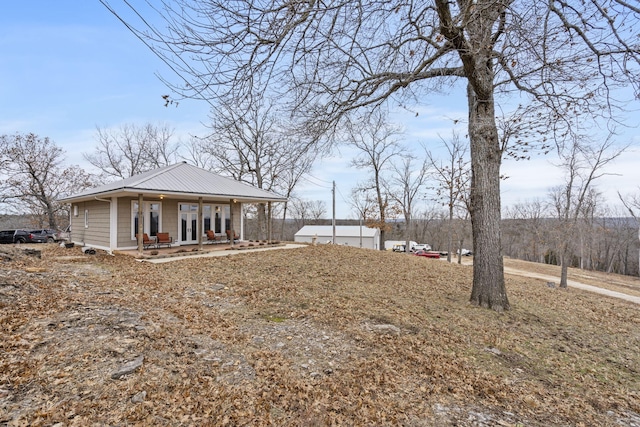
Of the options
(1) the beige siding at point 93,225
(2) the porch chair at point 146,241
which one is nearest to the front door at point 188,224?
(2) the porch chair at point 146,241

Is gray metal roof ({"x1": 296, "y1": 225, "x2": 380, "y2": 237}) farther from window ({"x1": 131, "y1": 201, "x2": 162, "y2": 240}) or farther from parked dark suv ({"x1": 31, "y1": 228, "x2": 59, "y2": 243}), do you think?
window ({"x1": 131, "y1": 201, "x2": 162, "y2": 240})

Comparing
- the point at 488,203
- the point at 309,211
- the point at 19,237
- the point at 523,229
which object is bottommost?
the point at 523,229

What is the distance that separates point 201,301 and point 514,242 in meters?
52.1

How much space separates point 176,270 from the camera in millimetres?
8688

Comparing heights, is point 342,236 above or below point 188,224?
below

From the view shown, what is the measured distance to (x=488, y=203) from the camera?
19.1ft

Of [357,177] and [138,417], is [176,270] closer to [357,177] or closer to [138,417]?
[138,417]

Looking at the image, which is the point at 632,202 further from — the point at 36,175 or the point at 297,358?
the point at 36,175

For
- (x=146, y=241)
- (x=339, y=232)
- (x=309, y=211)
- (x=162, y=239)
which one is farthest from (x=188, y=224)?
(x=309, y=211)

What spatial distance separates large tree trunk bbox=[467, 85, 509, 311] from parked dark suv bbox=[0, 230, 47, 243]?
2564 cm

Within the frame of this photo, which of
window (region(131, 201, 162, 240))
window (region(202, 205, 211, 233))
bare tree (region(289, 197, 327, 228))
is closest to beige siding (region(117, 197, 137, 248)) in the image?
window (region(131, 201, 162, 240))

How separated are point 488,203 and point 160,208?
12.7 meters

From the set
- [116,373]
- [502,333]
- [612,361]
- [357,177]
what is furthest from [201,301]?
[357,177]

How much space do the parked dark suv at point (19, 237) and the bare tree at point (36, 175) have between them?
10.7 ft
